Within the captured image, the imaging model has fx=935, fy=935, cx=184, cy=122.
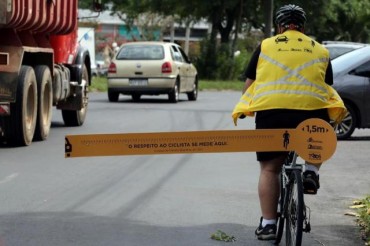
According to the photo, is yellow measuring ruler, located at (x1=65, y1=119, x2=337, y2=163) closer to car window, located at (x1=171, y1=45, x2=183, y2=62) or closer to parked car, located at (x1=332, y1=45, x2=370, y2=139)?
parked car, located at (x1=332, y1=45, x2=370, y2=139)

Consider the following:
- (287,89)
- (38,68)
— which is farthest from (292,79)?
(38,68)

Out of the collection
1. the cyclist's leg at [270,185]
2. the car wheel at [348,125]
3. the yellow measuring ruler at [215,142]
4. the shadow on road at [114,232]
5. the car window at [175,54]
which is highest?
the yellow measuring ruler at [215,142]

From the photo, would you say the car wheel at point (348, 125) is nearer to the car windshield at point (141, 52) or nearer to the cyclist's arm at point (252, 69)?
the cyclist's arm at point (252, 69)

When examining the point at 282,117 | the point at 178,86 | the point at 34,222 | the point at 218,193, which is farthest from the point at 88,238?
the point at 178,86

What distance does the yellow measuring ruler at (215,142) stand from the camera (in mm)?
5980

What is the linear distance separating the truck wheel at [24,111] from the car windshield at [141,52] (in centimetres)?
1129

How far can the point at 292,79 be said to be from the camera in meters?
6.32

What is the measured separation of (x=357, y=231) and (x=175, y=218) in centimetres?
155

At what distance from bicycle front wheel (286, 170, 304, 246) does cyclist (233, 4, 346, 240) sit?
0.33 feet

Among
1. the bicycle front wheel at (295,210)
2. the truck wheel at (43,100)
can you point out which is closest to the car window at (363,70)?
the truck wheel at (43,100)

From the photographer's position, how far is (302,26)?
6.61 m

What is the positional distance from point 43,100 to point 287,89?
8775 mm

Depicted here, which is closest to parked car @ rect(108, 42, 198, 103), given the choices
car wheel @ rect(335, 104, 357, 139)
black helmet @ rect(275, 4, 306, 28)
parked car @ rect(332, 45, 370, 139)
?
parked car @ rect(332, 45, 370, 139)

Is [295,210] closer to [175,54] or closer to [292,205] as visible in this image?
[292,205]
